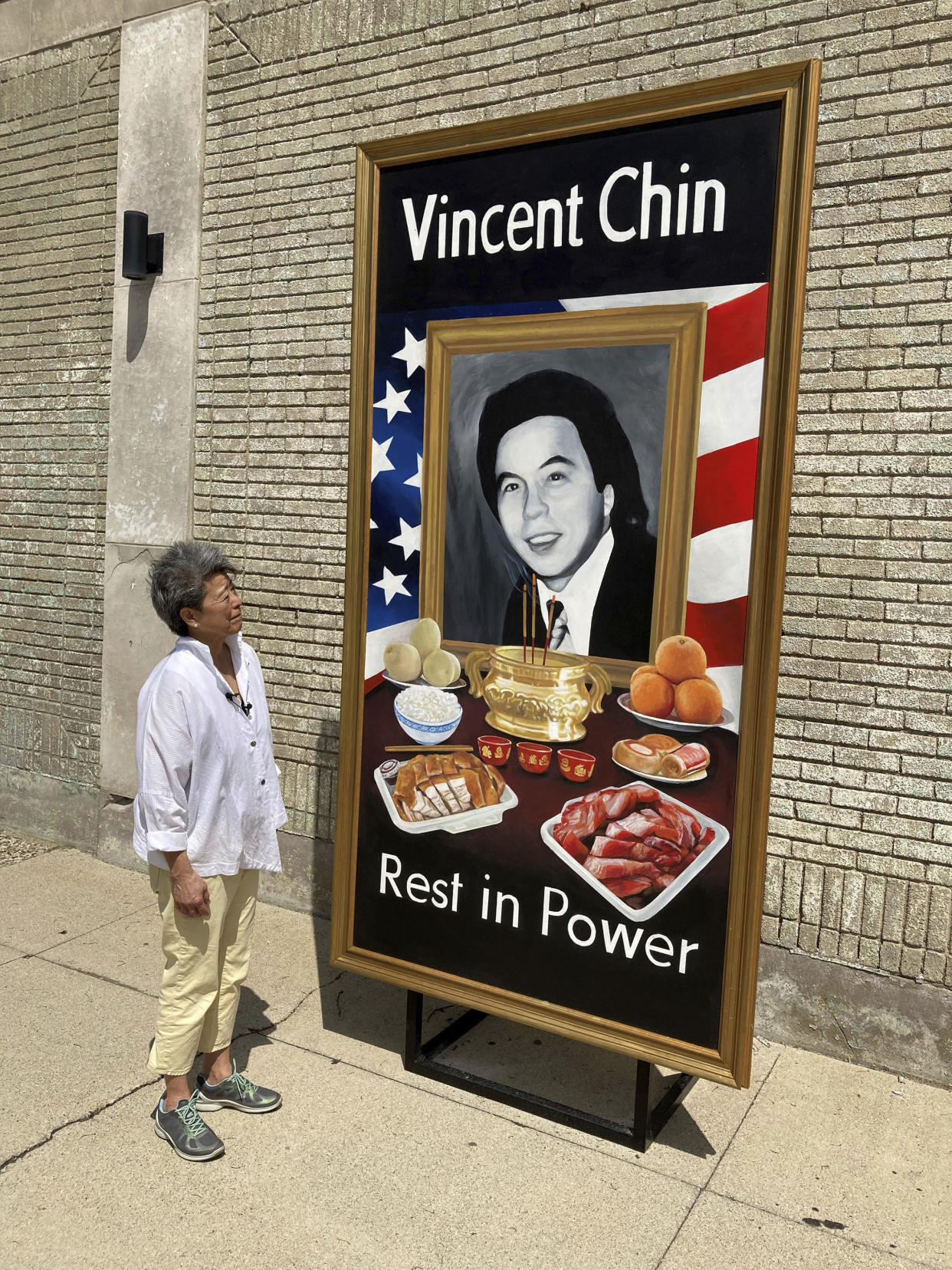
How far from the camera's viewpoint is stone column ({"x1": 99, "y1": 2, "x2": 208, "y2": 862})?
19.1 ft

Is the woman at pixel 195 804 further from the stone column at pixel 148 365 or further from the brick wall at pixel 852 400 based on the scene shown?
the stone column at pixel 148 365

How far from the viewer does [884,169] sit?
153 inches

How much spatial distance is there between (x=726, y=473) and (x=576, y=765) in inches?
42.0

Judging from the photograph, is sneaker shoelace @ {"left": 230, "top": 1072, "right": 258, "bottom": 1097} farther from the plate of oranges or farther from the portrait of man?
the plate of oranges

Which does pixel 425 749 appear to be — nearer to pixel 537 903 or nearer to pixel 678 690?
pixel 537 903

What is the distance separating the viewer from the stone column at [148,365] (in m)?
5.81

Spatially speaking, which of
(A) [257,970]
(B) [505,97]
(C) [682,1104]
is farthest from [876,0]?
(A) [257,970]

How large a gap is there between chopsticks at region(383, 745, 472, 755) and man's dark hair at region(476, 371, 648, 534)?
0.84m

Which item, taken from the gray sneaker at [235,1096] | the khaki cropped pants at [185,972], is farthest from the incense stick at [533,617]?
the gray sneaker at [235,1096]

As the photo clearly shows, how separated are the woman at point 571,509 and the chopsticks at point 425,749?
1.48ft

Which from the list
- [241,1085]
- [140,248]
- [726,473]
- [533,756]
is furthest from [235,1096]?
[140,248]

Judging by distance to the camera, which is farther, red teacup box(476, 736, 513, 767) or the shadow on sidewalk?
the shadow on sidewalk

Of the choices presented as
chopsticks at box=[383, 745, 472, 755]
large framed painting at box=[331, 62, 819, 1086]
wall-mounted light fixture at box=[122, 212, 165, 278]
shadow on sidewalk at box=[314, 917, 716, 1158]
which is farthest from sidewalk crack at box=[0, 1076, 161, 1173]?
wall-mounted light fixture at box=[122, 212, 165, 278]

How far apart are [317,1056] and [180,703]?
168cm
